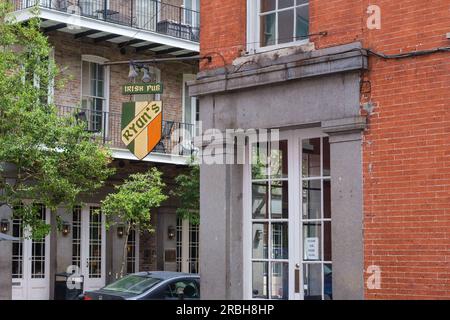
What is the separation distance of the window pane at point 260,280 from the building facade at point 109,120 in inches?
457

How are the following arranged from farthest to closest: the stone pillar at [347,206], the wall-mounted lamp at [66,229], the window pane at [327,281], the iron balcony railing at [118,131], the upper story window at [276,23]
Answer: the iron balcony railing at [118,131], the wall-mounted lamp at [66,229], the upper story window at [276,23], the window pane at [327,281], the stone pillar at [347,206]

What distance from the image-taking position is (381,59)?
9422 millimetres

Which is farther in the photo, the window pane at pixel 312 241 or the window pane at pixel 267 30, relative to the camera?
the window pane at pixel 267 30

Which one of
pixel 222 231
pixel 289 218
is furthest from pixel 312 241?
pixel 222 231

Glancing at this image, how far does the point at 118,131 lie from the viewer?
24.3m

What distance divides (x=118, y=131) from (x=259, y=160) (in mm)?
13806

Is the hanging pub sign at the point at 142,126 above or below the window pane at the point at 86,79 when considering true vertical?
below

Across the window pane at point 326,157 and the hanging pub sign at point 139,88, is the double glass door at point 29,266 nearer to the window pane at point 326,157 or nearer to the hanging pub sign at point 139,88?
the hanging pub sign at point 139,88

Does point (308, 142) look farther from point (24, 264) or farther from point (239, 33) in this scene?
point (24, 264)

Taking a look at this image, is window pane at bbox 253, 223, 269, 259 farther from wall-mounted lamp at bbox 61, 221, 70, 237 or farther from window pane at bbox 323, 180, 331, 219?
wall-mounted lamp at bbox 61, 221, 70, 237

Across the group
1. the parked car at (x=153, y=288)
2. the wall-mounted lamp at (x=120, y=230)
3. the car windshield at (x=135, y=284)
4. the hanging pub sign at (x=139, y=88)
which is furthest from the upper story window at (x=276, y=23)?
the wall-mounted lamp at (x=120, y=230)

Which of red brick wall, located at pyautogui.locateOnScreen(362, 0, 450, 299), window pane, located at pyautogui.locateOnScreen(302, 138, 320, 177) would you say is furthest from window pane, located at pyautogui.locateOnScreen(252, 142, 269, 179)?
red brick wall, located at pyautogui.locateOnScreen(362, 0, 450, 299)

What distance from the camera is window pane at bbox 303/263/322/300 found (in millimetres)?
10055

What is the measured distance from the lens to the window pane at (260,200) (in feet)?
35.4
